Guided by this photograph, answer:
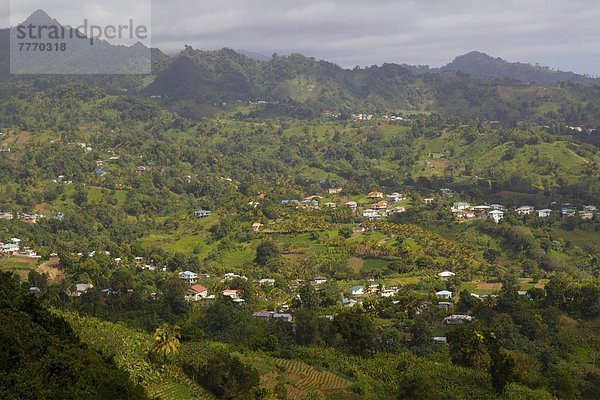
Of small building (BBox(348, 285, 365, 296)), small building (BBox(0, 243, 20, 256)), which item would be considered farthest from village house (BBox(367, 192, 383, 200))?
small building (BBox(0, 243, 20, 256))

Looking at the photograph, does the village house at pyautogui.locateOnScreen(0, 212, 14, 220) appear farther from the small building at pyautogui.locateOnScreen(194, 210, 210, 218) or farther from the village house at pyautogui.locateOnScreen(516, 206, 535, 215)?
the village house at pyautogui.locateOnScreen(516, 206, 535, 215)

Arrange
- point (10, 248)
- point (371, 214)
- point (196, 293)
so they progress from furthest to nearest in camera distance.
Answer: point (371, 214) < point (10, 248) < point (196, 293)

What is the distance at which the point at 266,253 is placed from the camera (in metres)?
62.3

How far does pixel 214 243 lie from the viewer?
68812 mm

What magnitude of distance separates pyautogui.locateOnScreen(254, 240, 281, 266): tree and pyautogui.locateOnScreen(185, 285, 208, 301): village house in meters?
10.5

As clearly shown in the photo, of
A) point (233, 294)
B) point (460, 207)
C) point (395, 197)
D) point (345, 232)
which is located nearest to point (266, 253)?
point (345, 232)

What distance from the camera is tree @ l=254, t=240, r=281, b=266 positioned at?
2451 inches

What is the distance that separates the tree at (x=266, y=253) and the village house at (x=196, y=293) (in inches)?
412

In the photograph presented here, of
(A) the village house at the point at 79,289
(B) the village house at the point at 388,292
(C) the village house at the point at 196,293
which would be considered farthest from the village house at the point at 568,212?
(A) the village house at the point at 79,289

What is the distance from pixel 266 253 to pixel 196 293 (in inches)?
463

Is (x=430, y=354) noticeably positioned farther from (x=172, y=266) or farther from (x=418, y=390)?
(x=172, y=266)

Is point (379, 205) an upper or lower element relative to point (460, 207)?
lower

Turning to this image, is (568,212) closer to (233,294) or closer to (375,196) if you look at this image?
(375,196)

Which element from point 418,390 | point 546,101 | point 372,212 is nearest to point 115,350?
point 418,390
